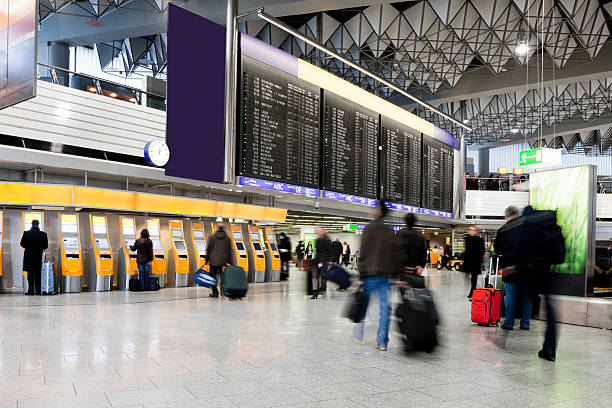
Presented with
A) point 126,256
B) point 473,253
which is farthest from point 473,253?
point 126,256

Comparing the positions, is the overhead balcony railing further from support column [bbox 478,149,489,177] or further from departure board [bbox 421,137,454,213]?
support column [bbox 478,149,489,177]

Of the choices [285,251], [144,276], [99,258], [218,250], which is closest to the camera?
[218,250]

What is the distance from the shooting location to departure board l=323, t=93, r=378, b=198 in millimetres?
11086

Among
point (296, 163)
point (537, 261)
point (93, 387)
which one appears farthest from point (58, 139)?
point (537, 261)

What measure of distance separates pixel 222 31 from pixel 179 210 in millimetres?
5641

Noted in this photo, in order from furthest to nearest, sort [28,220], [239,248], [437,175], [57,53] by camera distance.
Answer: [57,53] → [437,175] → [239,248] → [28,220]

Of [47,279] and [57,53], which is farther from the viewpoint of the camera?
[57,53]

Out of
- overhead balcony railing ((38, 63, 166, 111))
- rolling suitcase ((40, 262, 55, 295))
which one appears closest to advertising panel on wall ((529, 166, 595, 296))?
overhead balcony railing ((38, 63, 166, 111))

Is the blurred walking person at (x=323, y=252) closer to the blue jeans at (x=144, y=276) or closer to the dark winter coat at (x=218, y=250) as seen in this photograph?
the dark winter coat at (x=218, y=250)

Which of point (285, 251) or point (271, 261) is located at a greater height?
point (285, 251)

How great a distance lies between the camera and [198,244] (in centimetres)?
1408

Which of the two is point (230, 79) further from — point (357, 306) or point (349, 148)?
point (357, 306)

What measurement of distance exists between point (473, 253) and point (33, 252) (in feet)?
28.9

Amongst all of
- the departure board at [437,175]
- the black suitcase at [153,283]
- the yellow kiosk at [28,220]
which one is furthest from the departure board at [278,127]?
the yellow kiosk at [28,220]
